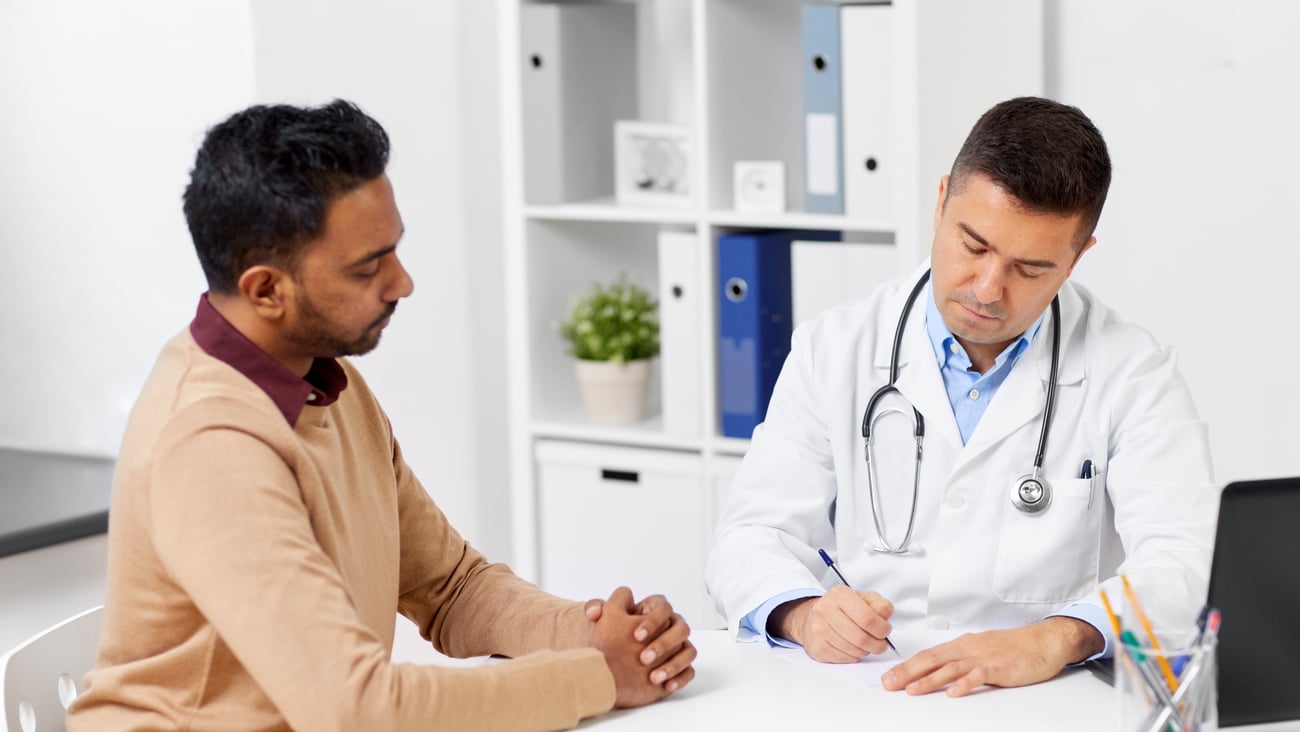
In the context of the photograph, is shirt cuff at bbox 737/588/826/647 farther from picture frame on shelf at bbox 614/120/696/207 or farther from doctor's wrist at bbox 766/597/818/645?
picture frame on shelf at bbox 614/120/696/207

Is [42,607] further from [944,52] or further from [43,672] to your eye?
[944,52]

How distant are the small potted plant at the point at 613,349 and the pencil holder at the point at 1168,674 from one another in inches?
73.5

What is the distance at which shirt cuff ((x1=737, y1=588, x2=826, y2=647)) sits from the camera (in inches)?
61.9

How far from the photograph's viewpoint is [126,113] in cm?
254

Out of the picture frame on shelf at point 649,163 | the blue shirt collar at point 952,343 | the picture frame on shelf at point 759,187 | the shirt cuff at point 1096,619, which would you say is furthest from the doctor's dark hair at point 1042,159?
the picture frame on shelf at point 649,163

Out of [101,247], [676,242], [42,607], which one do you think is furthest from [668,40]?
[42,607]

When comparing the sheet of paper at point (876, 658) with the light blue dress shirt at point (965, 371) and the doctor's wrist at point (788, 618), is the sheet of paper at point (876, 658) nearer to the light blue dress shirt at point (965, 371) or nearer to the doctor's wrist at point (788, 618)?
the doctor's wrist at point (788, 618)

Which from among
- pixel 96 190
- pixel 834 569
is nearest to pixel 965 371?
pixel 834 569

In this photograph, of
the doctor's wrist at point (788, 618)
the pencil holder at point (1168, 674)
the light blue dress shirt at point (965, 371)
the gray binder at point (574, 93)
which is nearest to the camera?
the pencil holder at point (1168, 674)

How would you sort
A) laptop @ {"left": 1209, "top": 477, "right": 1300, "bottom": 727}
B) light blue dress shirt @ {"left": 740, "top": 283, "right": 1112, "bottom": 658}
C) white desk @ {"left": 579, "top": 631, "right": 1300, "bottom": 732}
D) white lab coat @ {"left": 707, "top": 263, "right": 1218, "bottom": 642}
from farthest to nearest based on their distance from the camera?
light blue dress shirt @ {"left": 740, "top": 283, "right": 1112, "bottom": 658} → white lab coat @ {"left": 707, "top": 263, "right": 1218, "bottom": 642} → white desk @ {"left": 579, "top": 631, "right": 1300, "bottom": 732} → laptop @ {"left": 1209, "top": 477, "right": 1300, "bottom": 727}

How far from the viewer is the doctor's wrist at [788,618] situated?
155cm

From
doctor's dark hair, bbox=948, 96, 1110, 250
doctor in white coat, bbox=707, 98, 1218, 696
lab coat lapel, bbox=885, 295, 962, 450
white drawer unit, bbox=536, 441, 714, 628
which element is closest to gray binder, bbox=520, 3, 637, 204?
white drawer unit, bbox=536, 441, 714, 628

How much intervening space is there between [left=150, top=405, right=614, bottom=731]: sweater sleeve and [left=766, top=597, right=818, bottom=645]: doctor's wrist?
43 centimetres

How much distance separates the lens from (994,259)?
161cm
